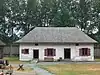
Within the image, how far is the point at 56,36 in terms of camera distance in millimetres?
52531

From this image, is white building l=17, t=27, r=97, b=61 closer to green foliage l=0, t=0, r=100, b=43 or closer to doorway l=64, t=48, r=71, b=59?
doorway l=64, t=48, r=71, b=59

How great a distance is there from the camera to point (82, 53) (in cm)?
5153

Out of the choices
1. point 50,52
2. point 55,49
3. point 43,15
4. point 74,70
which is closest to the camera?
point 74,70

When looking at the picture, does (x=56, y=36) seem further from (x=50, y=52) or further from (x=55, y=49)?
(x=50, y=52)

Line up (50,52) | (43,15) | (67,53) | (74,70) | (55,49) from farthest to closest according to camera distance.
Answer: (43,15)
(67,53)
(55,49)
(50,52)
(74,70)

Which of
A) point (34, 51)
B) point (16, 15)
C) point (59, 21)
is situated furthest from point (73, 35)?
point (16, 15)

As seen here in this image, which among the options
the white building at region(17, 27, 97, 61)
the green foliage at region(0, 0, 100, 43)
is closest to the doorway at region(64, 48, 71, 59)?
the white building at region(17, 27, 97, 61)

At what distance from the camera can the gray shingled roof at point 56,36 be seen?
5096 cm

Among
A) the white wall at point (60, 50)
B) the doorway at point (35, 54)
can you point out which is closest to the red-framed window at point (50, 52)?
the white wall at point (60, 50)

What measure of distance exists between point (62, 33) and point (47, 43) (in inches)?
149

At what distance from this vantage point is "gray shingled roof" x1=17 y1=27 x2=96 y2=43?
2006 inches

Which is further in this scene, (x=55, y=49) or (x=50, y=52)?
(x=55, y=49)

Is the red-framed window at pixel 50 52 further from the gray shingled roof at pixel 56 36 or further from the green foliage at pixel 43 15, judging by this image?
the green foliage at pixel 43 15

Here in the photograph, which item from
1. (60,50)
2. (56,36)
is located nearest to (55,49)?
(60,50)
